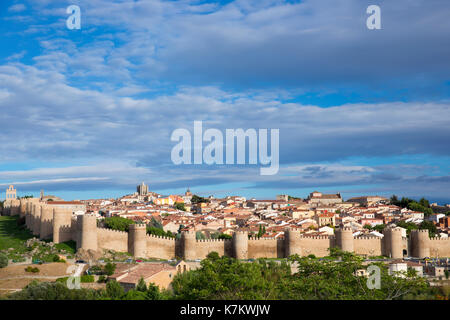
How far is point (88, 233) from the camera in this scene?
32062 millimetres

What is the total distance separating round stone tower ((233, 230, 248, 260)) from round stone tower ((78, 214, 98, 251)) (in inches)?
361

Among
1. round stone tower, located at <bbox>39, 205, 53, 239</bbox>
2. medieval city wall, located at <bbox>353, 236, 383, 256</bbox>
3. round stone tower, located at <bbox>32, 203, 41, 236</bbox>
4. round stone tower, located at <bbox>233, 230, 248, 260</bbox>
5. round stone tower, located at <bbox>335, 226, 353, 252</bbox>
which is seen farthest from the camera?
round stone tower, located at <bbox>32, 203, 41, 236</bbox>

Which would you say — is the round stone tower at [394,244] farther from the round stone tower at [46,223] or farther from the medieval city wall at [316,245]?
the round stone tower at [46,223]

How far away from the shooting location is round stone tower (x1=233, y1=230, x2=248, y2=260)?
34875 mm

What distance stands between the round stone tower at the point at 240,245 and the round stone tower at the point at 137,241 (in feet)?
19.8

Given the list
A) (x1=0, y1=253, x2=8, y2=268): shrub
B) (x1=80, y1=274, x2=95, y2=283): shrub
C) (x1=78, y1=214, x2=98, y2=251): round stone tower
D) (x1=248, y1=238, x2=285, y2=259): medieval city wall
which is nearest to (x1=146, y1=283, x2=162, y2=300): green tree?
(x1=80, y1=274, x2=95, y2=283): shrub

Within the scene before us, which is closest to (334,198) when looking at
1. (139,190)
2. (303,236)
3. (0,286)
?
(139,190)

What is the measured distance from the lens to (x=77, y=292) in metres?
20.7

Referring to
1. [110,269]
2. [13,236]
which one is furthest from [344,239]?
[13,236]

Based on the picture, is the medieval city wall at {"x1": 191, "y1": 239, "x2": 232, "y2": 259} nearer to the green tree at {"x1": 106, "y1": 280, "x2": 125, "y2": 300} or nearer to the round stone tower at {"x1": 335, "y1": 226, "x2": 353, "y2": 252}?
the round stone tower at {"x1": 335, "y1": 226, "x2": 353, "y2": 252}

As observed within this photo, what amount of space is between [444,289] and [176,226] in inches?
1636

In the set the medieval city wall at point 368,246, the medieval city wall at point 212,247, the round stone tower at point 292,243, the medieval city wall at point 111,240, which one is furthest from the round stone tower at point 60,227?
the medieval city wall at point 368,246

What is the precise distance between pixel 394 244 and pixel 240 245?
36.7 ft
